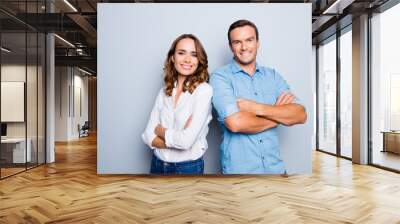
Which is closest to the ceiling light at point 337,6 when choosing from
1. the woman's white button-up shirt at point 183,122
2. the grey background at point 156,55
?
the grey background at point 156,55

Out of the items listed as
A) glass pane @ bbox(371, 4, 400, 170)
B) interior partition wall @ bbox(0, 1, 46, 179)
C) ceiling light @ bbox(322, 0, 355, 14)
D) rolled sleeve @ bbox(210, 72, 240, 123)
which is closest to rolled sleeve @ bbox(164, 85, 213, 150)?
rolled sleeve @ bbox(210, 72, 240, 123)

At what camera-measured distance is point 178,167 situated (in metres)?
4.57

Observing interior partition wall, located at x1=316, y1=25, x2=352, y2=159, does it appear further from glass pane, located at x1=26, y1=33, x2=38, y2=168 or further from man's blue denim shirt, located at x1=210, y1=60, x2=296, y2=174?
glass pane, located at x1=26, y1=33, x2=38, y2=168

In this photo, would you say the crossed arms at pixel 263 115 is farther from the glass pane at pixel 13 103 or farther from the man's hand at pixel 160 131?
the glass pane at pixel 13 103

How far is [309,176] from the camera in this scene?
5.77 m

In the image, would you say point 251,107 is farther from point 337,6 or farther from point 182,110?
point 337,6

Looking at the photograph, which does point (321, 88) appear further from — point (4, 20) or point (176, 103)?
point (4, 20)

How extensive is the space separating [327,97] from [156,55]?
6.61 m

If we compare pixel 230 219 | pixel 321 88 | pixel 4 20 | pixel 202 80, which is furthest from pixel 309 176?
pixel 321 88

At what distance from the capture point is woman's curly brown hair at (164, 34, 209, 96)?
4711 millimetres

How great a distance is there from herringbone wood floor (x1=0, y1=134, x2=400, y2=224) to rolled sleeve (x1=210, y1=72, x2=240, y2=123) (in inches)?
35.9

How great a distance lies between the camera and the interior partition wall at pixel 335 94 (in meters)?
9.06

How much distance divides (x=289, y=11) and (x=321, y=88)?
621cm

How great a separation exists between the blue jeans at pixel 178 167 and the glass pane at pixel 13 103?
2779mm
